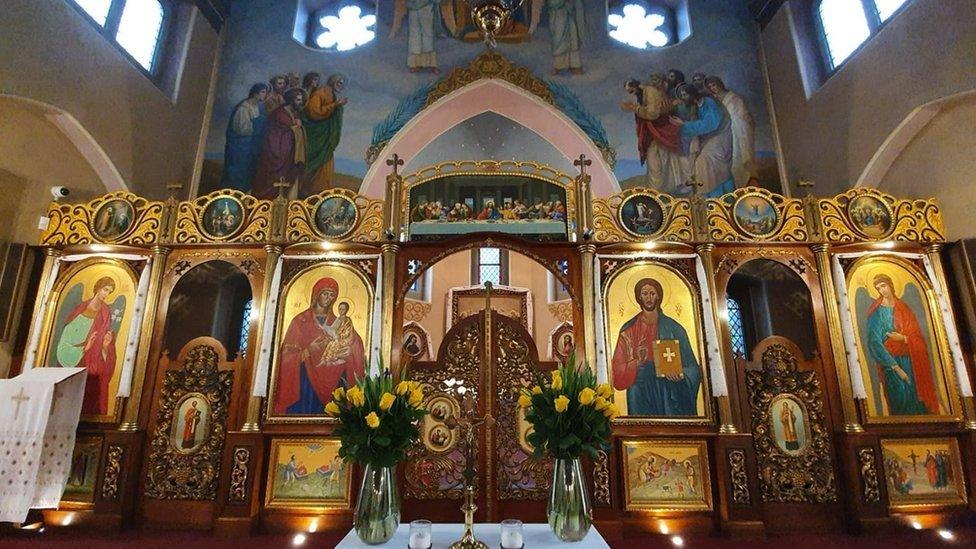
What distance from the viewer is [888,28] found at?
22.8 ft

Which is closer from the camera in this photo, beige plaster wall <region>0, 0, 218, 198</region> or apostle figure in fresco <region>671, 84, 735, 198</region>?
beige plaster wall <region>0, 0, 218, 198</region>

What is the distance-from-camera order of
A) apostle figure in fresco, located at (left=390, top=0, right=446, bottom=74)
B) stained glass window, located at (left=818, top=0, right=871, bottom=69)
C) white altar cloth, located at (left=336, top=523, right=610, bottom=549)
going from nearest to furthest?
white altar cloth, located at (left=336, top=523, right=610, bottom=549)
stained glass window, located at (left=818, top=0, right=871, bottom=69)
apostle figure in fresco, located at (left=390, top=0, right=446, bottom=74)

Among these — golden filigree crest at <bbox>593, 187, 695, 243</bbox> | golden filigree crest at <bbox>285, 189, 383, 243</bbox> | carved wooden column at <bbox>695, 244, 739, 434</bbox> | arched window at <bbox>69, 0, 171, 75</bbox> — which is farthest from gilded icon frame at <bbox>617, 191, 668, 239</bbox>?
arched window at <bbox>69, 0, 171, 75</bbox>

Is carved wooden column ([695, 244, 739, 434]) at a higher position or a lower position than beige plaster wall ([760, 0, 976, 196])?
lower

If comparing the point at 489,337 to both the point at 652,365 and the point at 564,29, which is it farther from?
the point at 564,29

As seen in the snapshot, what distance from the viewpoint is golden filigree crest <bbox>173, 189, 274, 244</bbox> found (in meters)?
6.25

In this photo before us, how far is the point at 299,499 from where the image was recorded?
553 cm

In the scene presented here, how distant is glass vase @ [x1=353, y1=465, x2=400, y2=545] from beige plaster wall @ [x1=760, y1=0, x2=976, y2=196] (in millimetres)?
7199

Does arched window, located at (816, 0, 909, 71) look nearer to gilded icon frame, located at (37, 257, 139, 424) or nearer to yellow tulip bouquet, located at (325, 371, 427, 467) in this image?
yellow tulip bouquet, located at (325, 371, 427, 467)

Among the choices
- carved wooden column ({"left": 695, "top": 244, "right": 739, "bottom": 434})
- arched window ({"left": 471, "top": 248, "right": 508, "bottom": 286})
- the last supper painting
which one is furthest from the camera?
arched window ({"left": 471, "top": 248, "right": 508, "bottom": 286})

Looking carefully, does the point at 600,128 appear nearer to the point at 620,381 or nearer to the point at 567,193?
the point at 567,193

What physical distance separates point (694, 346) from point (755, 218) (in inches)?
69.7

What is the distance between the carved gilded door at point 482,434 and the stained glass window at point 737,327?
4.88m

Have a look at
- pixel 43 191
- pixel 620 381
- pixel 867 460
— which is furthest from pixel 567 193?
pixel 43 191
